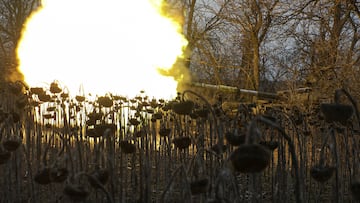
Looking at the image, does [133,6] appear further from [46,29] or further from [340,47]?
[340,47]

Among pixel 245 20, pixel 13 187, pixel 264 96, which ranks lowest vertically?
pixel 13 187

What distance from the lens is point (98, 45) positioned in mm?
9406

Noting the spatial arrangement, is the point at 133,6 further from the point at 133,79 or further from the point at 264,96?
the point at 264,96

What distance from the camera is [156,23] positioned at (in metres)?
10.8

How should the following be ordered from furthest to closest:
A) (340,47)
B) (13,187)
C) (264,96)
→ (264,96), (340,47), (13,187)

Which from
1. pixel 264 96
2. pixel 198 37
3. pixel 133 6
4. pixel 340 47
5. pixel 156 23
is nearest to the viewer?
pixel 340 47

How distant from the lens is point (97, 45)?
9398 mm

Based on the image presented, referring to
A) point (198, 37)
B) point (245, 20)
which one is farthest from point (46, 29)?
point (198, 37)

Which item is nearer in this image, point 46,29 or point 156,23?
point 46,29

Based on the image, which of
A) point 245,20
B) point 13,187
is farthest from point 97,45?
point 245,20

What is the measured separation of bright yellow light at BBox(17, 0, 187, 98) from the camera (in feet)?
30.7

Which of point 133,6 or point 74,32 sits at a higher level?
point 133,6

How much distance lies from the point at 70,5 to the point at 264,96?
5.82 meters

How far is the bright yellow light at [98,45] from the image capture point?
9.37 meters
